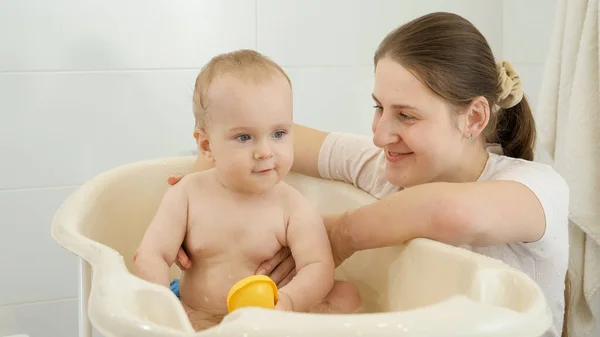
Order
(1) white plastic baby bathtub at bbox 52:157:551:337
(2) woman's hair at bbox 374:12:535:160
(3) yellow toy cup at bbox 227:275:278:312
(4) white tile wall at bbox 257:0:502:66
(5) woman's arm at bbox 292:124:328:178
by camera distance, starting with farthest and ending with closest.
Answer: (4) white tile wall at bbox 257:0:502:66 → (5) woman's arm at bbox 292:124:328:178 → (2) woman's hair at bbox 374:12:535:160 → (3) yellow toy cup at bbox 227:275:278:312 → (1) white plastic baby bathtub at bbox 52:157:551:337

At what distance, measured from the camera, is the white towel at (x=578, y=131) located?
1469mm

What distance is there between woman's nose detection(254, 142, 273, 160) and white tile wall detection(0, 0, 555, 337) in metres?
0.80

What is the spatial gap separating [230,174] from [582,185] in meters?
0.83

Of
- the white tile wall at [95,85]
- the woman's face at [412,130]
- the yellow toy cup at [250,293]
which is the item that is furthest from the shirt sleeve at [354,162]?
the yellow toy cup at [250,293]

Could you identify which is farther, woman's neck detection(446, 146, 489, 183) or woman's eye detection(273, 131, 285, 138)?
woman's neck detection(446, 146, 489, 183)

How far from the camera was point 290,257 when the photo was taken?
1127mm

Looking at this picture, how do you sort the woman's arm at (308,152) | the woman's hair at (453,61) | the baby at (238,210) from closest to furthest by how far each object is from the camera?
the baby at (238,210), the woman's hair at (453,61), the woman's arm at (308,152)

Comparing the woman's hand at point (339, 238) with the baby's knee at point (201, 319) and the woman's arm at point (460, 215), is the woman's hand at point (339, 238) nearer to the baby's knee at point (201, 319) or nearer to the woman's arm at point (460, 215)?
the woman's arm at point (460, 215)

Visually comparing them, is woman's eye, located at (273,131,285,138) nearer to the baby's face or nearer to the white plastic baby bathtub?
the baby's face

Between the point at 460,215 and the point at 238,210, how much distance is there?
0.34 metres

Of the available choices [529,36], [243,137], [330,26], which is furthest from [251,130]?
[529,36]

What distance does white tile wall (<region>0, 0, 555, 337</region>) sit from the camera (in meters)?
1.67

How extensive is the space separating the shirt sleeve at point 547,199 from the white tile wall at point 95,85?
2.72 feet

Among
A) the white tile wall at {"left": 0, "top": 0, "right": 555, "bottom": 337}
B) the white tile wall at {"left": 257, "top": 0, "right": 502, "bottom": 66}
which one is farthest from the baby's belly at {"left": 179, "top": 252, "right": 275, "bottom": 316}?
the white tile wall at {"left": 257, "top": 0, "right": 502, "bottom": 66}
